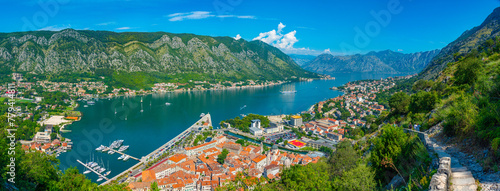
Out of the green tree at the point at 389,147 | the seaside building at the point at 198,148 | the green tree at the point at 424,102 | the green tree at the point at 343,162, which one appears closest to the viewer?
the green tree at the point at 389,147

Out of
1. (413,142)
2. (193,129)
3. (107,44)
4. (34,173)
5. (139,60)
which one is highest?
(107,44)

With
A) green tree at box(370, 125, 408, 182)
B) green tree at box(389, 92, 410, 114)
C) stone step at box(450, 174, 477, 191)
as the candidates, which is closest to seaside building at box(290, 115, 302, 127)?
green tree at box(389, 92, 410, 114)

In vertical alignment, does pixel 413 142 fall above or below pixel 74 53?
below

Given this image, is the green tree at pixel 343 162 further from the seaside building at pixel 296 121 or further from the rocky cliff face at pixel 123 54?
the rocky cliff face at pixel 123 54

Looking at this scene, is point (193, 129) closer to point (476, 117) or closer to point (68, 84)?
point (476, 117)

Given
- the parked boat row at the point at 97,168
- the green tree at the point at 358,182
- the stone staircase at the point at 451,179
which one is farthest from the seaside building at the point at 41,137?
the stone staircase at the point at 451,179

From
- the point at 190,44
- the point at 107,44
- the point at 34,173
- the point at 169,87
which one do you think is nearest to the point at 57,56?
the point at 107,44

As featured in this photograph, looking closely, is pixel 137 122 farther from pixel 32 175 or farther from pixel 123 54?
pixel 123 54

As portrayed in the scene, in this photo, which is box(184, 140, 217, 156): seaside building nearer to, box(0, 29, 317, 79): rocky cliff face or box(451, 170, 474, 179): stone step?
box(451, 170, 474, 179): stone step
